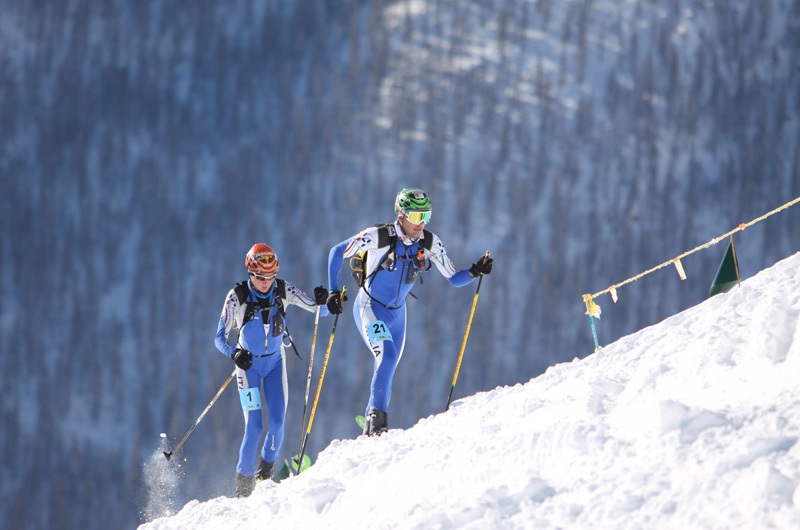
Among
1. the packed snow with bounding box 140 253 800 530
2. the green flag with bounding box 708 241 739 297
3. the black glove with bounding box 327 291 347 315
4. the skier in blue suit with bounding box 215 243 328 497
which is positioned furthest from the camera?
the skier in blue suit with bounding box 215 243 328 497

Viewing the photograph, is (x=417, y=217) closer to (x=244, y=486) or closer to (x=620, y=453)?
(x=244, y=486)

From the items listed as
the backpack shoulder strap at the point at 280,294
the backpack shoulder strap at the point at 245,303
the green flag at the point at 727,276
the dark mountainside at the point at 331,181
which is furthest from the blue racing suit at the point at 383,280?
the dark mountainside at the point at 331,181

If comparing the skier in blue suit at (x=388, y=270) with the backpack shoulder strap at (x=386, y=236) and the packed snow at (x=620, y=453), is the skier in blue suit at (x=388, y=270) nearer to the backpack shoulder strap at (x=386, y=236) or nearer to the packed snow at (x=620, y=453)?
the backpack shoulder strap at (x=386, y=236)

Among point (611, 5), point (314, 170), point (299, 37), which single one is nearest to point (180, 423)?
point (314, 170)

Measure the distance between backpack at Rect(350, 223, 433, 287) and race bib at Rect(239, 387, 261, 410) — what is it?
1245mm

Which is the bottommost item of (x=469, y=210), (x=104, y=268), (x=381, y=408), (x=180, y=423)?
(x=381, y=408)

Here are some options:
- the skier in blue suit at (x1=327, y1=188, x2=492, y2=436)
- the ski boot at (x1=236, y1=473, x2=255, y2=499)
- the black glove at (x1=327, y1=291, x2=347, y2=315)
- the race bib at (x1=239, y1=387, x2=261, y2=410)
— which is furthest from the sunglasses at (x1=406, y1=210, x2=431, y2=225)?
the ski boot at (x1=236, y1=473, x2=255, y2=499)

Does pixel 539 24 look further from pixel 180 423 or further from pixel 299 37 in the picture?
pixel 180 423

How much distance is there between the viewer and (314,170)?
22250 mm

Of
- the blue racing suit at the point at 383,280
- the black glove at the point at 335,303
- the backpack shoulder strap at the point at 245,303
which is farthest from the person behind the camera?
the backpack shoulder strap at the point at 245,303

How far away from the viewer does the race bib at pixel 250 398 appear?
7.21 meters

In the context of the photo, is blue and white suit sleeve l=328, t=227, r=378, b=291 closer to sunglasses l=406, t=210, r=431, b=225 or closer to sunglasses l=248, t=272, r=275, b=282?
sunglasses l=406, t=210, r=431, b=225

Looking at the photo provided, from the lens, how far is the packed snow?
3.57m

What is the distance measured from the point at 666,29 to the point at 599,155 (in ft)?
12.4
